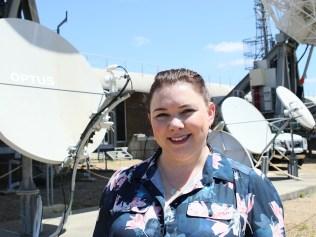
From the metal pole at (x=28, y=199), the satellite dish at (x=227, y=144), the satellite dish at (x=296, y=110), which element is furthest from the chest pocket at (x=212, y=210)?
the satellite dish at (x=296, y=110)

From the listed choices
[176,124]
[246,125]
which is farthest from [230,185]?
[246,125]

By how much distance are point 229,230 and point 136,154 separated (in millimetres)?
25235

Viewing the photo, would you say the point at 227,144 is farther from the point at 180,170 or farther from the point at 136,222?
the point at 136,222

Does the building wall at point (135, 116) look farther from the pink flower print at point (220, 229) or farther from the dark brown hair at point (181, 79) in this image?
the pink flower print at point (220, 229)

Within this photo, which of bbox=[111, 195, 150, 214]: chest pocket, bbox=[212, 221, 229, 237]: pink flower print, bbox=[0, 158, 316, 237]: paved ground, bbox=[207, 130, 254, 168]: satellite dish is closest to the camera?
bbox=[212, 221, 229, 237]: pink flower print

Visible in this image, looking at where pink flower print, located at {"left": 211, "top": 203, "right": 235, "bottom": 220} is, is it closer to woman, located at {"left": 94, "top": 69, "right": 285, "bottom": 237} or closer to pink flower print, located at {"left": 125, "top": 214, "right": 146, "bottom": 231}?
woman, located at {"left": 94, "top": 69, "right": 285, "bottom": 237}

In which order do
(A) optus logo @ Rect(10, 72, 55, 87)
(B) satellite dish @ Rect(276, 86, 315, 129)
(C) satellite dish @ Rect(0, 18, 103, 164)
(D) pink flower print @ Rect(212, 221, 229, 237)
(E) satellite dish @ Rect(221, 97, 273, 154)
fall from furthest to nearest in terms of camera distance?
(B) satellite dish @ Rect(276, 86, 315, 129), (E) satellite dish @ Rect(221, 97, 273, 154), (A) optus logo @ Rect(10, 72, 55, 87), (C) satellite dish @ Rect(0, 18, 103, 164), (D) pink flower print @ Rect(212, 221, 229, 237)

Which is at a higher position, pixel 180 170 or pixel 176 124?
pixel 176 124

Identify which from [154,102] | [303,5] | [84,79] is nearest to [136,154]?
[303,5]

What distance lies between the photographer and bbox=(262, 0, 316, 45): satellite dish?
28391 millimetres

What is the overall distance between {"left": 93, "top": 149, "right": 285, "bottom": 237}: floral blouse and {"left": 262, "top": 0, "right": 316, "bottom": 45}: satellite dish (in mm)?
27457

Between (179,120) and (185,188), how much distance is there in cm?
26

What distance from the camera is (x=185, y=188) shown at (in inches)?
80.8

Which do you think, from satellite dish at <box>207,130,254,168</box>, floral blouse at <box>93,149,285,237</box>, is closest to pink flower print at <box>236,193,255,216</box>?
floral blouse at <box>93,149,285,237</box>
